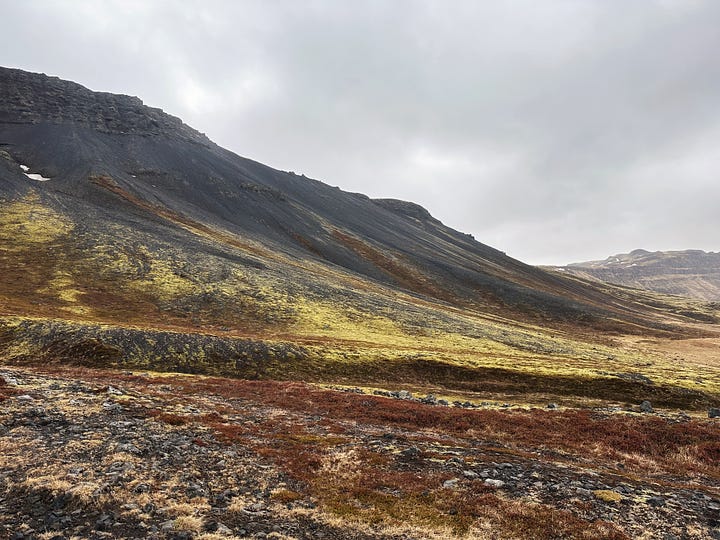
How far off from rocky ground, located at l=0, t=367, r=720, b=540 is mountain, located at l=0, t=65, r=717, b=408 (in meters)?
17.7

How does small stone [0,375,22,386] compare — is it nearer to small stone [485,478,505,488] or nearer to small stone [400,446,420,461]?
small stone [400,446,420,461]

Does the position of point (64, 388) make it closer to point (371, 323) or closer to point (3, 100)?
point (371, 323)

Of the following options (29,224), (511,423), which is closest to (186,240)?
(29,224)

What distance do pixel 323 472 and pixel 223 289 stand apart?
218 feet

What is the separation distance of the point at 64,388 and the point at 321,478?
784 inches

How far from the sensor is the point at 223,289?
77.9 metres

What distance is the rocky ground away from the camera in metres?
12.3

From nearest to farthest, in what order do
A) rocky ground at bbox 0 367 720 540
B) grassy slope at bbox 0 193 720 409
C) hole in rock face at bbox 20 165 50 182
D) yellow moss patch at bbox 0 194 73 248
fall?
rocky ground at bbox 0 367 720 540
grassy slope at bbox 0 193 720 409
yellow moss patch at bbox 0 194 73 248
hole in rock face at bbox 20 165 50 182

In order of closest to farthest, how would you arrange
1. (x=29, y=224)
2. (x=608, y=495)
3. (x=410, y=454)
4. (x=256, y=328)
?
(x=608, y=495) → (x=410, y=454) → (x=256, y=328) → (x=29, y=224)

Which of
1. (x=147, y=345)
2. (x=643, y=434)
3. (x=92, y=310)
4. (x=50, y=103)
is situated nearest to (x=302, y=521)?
(x=643, y=434)

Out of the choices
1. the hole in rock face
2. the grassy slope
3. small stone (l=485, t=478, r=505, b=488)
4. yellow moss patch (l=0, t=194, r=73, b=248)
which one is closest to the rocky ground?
small stone (l=485, t=478, r=505, b=488)

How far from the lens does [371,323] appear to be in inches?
3012

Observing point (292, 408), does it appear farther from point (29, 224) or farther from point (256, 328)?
point (29, 224)

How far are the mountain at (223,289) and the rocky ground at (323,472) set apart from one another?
58.2ft
